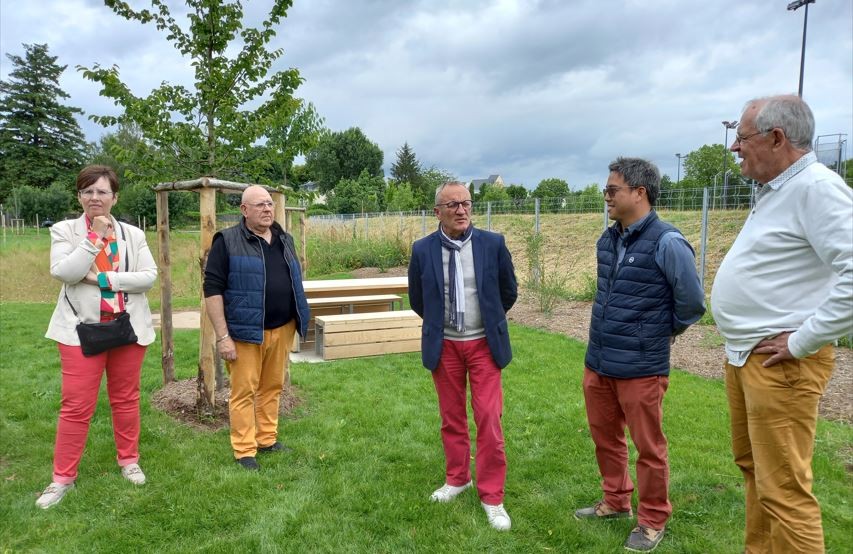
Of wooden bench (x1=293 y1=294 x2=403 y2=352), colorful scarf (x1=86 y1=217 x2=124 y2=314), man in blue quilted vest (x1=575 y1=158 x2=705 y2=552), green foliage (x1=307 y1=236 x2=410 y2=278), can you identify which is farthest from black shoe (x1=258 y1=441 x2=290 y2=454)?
green foliage (x1=307 y1=236 x2=410 y2=278)

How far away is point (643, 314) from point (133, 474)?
3399 mm

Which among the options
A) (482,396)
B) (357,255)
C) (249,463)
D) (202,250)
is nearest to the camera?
(482,396)

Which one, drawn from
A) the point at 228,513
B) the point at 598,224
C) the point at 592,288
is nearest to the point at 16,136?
the point at 598,224

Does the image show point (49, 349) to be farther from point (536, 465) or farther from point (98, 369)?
point (536, 465)

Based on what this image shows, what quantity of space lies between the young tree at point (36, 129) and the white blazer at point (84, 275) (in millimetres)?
50072

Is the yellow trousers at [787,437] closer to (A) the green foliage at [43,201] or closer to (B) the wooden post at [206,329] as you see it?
(B) the wooden post at [206,329]

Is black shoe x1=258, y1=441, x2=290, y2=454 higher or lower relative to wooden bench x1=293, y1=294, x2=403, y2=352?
lower

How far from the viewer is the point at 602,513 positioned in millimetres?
3295

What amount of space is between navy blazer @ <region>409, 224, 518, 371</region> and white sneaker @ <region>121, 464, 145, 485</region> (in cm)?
210

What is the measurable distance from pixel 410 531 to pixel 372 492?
54 cm

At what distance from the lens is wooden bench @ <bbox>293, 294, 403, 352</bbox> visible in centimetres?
786

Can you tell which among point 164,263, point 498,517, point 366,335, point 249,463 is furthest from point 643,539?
point 366,335

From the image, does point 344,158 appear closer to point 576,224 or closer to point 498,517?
point 576,224

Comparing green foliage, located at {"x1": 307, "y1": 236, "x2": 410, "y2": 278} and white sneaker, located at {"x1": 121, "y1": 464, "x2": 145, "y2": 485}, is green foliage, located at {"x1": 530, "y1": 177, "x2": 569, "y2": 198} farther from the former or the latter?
white sneaker, located at {"x1": 121, "y1": 464, "x2": 145, "y2": 485}
